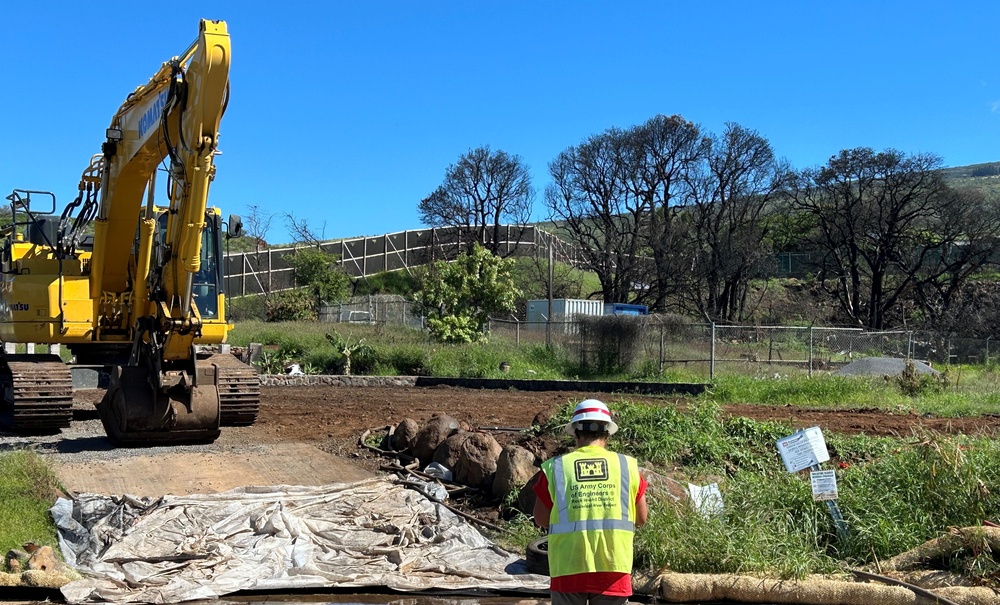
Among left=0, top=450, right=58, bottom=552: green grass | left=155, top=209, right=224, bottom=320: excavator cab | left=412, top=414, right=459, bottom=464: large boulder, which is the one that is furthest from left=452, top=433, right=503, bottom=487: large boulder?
left=155, top=209, right=224, bottom=320: excavator cab

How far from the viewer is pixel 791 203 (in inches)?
1833

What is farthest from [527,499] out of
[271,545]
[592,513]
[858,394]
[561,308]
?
[561,308]

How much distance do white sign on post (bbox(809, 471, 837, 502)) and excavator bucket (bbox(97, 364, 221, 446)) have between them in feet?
28.0

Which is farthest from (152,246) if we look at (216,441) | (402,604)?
(402,604)

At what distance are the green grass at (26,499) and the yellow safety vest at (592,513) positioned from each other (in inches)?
220

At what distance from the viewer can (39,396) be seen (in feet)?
43.7

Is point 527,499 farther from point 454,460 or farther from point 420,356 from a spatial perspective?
point 420,356

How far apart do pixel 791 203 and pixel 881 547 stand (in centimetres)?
4138

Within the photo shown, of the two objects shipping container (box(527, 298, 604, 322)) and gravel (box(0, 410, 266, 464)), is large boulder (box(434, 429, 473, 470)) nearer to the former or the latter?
gravel (box(0, 410, 266, 464))

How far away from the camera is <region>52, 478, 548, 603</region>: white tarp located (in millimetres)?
7359

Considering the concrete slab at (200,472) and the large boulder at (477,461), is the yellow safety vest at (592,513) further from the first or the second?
the concrete slab at (200,472)

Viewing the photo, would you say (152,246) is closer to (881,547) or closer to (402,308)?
(881,547)

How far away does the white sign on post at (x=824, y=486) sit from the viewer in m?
7.30

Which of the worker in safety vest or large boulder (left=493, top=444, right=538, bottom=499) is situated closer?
the worker in safety vest
